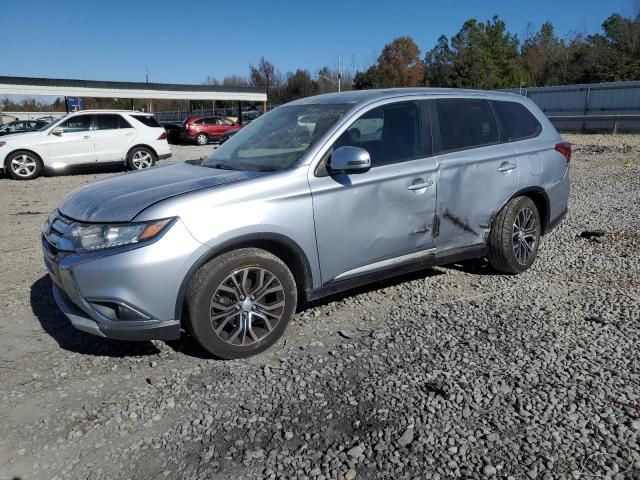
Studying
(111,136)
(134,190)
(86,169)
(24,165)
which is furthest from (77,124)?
(134,190)

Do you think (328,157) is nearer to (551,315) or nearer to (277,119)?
(277,119)

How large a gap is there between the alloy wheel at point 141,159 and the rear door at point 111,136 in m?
0.33

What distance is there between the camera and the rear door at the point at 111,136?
→ 45.2ft

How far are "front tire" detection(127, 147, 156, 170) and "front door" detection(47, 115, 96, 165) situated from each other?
982 mm

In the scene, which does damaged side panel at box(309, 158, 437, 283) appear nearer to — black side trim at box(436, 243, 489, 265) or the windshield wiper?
black side trim at box(436, 243, 489, 265)

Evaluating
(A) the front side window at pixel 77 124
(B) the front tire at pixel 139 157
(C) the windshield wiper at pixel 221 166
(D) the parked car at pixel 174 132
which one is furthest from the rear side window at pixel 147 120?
(D) the parked car at pixel 174 132

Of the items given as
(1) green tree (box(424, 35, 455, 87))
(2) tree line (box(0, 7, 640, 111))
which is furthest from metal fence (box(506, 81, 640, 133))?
(1) green tree (box(424, 35, 455, 87))

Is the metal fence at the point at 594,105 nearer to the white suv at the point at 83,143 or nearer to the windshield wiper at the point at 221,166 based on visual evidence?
the white suv at the point at 83,143

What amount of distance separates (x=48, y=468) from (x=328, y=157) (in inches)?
99.4

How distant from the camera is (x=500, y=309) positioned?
421 centimetres

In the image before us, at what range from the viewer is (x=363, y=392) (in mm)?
3031

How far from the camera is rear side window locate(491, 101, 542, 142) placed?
4.88 m

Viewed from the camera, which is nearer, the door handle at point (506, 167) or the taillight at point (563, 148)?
the door handle at point (506, 167)

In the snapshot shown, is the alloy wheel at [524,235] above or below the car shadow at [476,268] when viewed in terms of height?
above
